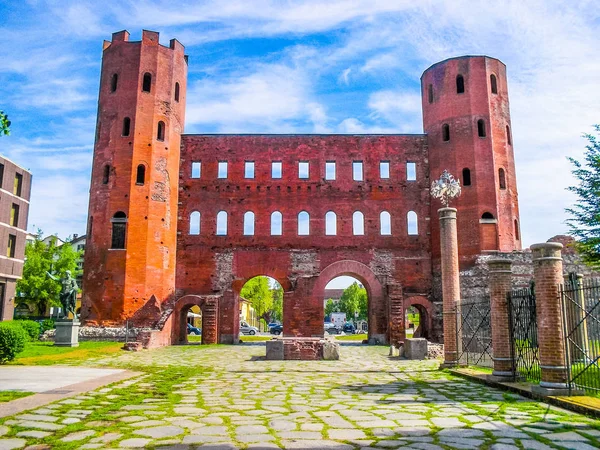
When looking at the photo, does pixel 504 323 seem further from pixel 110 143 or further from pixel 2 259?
pixel 2 259

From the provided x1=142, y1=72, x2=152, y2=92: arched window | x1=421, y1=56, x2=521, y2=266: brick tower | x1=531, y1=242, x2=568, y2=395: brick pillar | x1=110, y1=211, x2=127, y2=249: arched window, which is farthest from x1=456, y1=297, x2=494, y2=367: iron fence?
x1=142, y1=72, x2=152, y2=92: arched window

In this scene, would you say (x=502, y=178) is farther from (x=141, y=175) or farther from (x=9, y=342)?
(x=9, y=342)

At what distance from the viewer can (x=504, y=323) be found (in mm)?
10703

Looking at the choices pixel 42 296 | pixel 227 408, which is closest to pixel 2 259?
pixel 42 296

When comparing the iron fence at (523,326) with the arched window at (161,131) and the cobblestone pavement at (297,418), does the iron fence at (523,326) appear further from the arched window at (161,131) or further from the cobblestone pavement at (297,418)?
the arched window at (161,131)

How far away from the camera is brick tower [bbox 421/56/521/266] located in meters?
26.0

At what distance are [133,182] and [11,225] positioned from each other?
605 inches

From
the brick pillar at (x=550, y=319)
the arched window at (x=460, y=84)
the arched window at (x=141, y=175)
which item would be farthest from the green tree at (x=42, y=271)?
the brick pillar at (x=550, y=319)

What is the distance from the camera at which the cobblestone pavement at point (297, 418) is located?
5230mm

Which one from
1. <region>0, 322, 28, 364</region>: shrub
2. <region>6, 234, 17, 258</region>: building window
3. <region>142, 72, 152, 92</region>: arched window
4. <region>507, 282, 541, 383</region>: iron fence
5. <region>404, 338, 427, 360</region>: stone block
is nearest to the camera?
<region>507, 282, 541, 383</region>: iron fence

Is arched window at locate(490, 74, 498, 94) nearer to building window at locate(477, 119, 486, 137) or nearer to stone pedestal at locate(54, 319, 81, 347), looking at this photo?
building window at locate(477, 119, 486, 137)

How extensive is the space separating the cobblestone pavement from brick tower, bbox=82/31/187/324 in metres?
14.7

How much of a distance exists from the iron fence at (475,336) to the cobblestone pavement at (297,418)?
3.26 meters

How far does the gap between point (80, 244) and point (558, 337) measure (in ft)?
229
